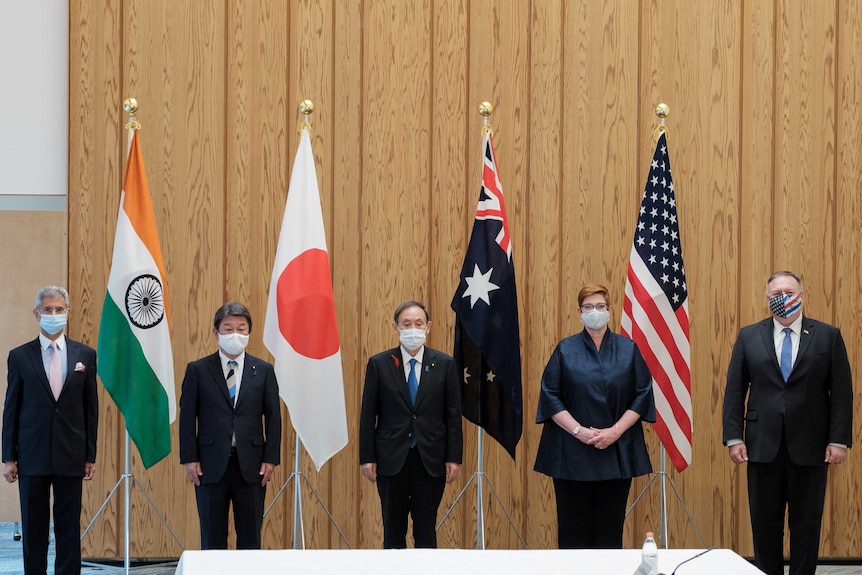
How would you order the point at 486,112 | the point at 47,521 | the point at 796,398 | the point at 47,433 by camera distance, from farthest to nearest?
the point at 486,112, the point at 796,398, the point at 47,521, the point at 47,433

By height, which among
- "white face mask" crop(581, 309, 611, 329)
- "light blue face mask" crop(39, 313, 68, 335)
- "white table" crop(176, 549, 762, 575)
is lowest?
"white table" crop(176, 549, 762, 575)

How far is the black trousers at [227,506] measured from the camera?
16.0 ft

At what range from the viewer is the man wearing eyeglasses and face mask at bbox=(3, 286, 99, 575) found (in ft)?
15.8

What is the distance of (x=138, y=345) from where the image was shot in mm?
5262

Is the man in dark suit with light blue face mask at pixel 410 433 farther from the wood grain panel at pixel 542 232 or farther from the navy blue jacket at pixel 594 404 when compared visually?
the wood grain panel at pixel 542 232

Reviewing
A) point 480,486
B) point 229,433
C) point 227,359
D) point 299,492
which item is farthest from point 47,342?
point 480,486

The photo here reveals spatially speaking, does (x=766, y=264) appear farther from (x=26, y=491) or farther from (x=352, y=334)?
(x=26, y=491)

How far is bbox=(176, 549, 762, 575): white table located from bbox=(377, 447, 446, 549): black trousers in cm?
163

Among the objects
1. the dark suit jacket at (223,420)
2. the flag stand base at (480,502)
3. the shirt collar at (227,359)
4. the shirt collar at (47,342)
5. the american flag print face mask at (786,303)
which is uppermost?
the american flag print face mask at (786,303)

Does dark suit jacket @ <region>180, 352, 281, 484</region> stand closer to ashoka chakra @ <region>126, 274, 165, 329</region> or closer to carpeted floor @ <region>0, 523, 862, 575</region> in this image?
ashoka chakra @ <region>126, 274, 165, 329</region>

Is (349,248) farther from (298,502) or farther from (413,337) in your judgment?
(298,502)

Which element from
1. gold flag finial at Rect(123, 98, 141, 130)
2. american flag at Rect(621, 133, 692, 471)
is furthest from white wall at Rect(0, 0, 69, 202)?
american flag at Rect(621, 133, 692, 471)

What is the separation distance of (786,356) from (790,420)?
32cm

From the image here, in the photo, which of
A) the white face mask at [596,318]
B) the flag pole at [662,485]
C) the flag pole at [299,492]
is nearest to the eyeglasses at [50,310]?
the flag pole at [299,492]
